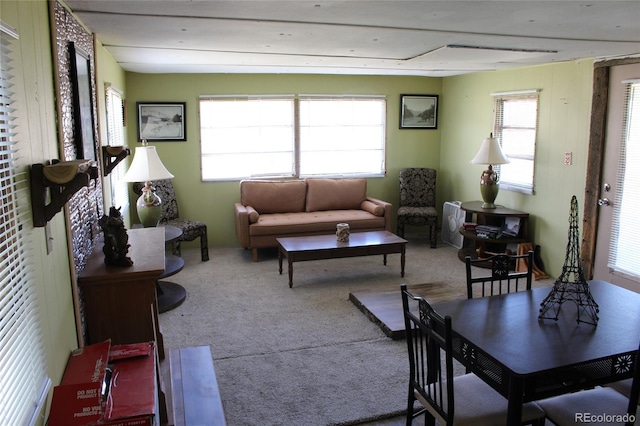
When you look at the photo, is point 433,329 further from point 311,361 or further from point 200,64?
point 200,64

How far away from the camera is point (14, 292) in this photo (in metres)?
1.61

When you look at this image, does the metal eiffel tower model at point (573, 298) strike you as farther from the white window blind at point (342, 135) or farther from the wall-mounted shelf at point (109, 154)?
the white window blind at point (342, 135)

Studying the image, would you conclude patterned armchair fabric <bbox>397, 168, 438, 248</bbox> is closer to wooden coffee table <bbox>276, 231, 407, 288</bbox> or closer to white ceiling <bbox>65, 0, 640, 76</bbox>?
wooden coffee table <bbox>276, 231, 407, 288</bbox>

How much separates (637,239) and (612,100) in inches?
50.5

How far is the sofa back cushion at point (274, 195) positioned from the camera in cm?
664

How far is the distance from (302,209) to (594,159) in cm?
346

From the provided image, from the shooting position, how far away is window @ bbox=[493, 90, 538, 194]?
5.81 meters

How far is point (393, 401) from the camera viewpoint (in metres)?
3.05

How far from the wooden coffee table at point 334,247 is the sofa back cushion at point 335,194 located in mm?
1174

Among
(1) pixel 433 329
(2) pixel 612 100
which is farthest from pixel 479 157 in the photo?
(1) pixel 433 329

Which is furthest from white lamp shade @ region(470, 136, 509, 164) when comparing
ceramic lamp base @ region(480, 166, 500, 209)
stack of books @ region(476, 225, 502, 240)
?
stack of books @ region(476, 225, 502, 240)

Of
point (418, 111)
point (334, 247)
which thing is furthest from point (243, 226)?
point (418, 111)

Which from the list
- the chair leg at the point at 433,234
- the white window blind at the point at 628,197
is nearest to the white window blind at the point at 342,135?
the chair leg at the point at 433,234

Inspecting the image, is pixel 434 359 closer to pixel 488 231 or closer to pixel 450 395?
pixel 450 395
